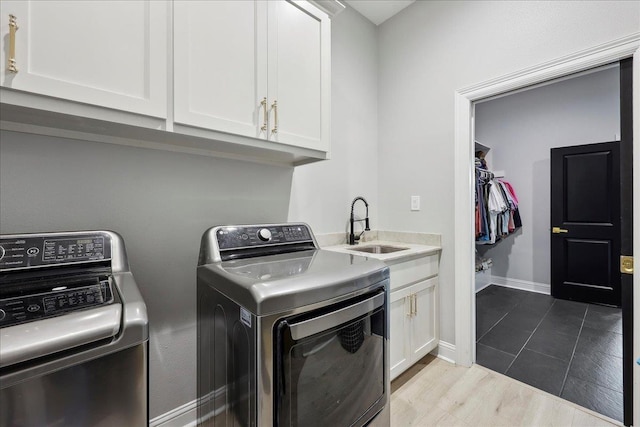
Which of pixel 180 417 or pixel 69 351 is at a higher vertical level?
pixel 69 351

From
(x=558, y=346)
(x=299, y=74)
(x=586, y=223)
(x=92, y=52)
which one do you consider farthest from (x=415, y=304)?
(x=586, y=223)

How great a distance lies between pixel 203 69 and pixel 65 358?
1.05 meters

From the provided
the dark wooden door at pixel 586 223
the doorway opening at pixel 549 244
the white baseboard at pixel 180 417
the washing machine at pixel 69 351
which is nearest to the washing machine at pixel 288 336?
the white baseboard at pixel 180 417

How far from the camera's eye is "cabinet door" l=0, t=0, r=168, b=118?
816mm

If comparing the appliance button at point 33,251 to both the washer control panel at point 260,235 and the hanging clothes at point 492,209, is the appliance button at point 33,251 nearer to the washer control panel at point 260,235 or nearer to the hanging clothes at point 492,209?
the washer control panel at point 260,235

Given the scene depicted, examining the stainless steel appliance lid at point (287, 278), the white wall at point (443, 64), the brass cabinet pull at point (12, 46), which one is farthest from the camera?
the white wall at point (443, 64)

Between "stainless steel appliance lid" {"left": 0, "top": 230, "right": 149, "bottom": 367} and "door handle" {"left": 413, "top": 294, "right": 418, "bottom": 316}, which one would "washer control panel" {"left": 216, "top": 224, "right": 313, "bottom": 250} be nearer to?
"stainless steel appliance lid" {"left": 0, "top": 230, "right": 149, "bottom": 367}

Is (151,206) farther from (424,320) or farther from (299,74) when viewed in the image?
(424,320)

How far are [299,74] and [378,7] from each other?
150 centimetres

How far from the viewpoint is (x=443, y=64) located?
7.19ft

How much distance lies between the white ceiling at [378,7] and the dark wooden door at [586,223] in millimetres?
2741

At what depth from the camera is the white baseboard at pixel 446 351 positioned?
2.10 metres

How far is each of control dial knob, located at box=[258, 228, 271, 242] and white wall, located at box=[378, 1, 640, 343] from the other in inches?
53.8

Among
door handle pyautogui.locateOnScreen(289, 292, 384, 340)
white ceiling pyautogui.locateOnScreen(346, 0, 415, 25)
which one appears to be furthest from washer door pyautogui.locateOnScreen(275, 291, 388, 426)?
white ceiling pyautogui.locateOnScreen(346, 0, 415, 25)
